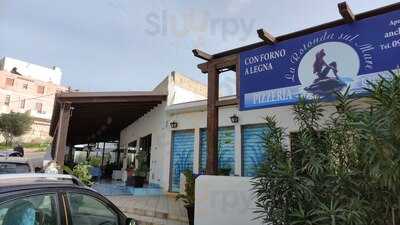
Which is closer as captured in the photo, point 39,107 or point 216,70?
point 216,70

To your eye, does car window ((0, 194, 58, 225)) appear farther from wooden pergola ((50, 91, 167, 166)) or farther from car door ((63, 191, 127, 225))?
wooden pergola ((50, 91, 167, 166))

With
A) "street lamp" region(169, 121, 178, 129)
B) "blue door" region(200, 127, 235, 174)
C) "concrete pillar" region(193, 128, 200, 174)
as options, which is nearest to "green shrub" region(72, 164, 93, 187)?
"street lamp" region(169, 121, 178, 129)

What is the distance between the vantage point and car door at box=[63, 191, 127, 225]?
2938 mm

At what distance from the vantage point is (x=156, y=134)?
14.7 metres

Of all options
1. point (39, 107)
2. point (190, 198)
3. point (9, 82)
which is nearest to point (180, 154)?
point (190, 198)

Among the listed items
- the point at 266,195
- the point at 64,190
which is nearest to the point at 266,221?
the point at 266,195

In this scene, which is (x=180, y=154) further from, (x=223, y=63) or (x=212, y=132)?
(x=223, y=63)

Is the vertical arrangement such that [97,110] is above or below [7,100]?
below

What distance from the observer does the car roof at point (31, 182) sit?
2.53m

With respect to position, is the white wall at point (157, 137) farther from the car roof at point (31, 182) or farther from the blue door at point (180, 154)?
the car roof at point (31, 182)

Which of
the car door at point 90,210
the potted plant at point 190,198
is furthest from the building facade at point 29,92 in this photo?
the car door at point 90,210

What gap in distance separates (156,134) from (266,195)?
10435mm

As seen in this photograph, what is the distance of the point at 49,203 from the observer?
277 centimetres

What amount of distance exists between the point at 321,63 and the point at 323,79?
29 centimetres
